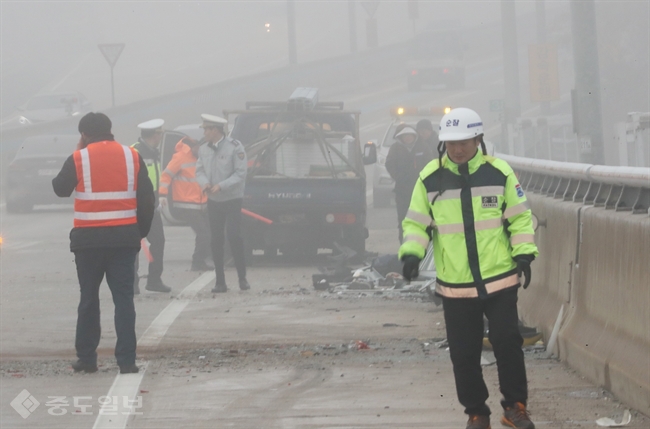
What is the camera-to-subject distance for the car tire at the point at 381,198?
24.3m

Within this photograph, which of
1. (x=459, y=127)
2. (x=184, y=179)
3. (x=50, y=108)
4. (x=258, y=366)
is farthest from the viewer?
(x=50, y=108)

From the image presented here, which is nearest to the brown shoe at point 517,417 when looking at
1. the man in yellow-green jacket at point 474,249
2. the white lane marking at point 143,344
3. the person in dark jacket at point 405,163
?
the man in yellow-green jacket at point 474,249

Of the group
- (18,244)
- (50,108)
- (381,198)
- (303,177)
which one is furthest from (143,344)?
(50,108)

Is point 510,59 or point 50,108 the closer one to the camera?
point 510,59

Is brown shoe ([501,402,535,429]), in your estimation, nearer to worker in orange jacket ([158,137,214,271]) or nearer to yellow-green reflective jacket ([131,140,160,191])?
yellow-green reflective jacket ([131,140,160,191])

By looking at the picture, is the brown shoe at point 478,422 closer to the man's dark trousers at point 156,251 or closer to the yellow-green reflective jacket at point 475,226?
the yellow-green reflective jacket at point 475,226

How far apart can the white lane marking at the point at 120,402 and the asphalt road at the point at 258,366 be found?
0.05ft

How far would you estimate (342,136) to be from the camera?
52.8ft

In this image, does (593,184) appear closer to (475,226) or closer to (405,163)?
(475,226)

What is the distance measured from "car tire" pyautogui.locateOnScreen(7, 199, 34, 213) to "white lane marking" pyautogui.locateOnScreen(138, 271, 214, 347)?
11617mm

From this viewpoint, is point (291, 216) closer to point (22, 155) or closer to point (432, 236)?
point (432, 236)

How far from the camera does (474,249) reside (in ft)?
18.7

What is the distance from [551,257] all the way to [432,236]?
2.46m

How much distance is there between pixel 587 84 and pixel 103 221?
10931 mm
